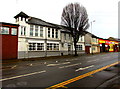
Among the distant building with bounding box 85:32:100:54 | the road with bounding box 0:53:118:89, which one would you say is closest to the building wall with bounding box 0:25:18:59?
the road with bounding box 0:53:118:89

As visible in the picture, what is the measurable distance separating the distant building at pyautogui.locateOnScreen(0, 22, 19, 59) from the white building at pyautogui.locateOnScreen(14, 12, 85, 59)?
96cm

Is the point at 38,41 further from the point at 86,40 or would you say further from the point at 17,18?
the point at 86,40

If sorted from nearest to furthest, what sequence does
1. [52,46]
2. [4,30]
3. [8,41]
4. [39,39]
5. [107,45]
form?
[4,30] < [8,41] < [39,39] < [52,46] < [107,45]

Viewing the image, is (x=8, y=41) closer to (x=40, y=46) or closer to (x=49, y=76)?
(x=40, y=46)

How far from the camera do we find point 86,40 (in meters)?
38.1

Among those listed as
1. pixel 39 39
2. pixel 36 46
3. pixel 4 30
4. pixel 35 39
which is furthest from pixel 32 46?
pixel 4 30

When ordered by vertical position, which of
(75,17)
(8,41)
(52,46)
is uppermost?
(75,17)

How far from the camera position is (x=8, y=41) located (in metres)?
20.1

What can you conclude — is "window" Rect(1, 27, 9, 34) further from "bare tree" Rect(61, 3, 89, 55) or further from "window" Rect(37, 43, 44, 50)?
"bare tree" Rect(61, 3, 89, 55)

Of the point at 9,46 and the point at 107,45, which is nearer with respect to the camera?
the point at 9,46

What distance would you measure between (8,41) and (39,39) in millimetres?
7252

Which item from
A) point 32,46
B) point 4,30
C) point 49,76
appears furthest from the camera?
point 32,46

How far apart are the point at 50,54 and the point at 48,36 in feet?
16.7

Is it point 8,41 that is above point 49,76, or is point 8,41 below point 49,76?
above
